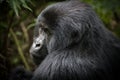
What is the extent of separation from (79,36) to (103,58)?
0.33 meters

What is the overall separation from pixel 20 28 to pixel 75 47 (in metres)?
2.36

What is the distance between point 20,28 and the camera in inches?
219

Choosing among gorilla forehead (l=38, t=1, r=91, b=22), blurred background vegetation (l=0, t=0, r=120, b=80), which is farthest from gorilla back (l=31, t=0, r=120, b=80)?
blurred background vegetation (l=0, t=0, r=120, b=80)

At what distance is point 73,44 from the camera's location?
11.1 feet

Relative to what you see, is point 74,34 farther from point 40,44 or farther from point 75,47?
point 40,44

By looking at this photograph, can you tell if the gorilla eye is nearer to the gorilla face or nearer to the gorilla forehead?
the gorilla forehead

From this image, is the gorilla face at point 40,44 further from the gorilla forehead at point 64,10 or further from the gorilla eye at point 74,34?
the gorilla eye at point 74,34

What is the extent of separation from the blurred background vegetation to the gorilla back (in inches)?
23.1

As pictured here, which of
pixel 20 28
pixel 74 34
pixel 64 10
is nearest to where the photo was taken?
pixel 74 34

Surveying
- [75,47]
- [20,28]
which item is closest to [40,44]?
[75,47]

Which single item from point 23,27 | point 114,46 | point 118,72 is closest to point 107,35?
point 114,46

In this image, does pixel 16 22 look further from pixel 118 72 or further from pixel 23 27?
pixel 118 72

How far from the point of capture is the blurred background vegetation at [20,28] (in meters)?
4.56

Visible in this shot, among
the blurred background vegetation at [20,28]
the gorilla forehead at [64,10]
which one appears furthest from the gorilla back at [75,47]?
the blurred background vegetation at [20,28]
